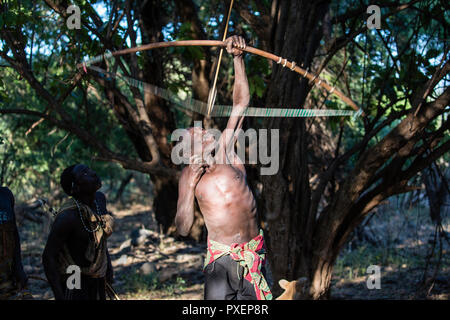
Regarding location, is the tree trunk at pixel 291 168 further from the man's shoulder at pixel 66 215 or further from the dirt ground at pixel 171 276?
the man's shoulder at pixel 66 215

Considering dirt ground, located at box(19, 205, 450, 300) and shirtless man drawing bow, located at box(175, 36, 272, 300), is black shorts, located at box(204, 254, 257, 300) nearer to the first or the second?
shirtless man drawing bow, located at box(175, 36, 272, 300)

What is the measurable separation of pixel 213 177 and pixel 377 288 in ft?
13.3

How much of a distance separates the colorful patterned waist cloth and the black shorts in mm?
28

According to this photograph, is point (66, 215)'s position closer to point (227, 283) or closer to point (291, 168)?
point (227, 283)

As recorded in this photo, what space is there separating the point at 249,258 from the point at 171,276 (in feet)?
14.7

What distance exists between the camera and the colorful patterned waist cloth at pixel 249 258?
305 cm

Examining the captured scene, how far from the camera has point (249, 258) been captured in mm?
3072

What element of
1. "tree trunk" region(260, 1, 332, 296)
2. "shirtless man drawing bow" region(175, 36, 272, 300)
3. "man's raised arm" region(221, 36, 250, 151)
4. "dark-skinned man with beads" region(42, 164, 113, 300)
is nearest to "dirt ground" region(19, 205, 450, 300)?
"tree trunk" region(260, 1, 332, 296)

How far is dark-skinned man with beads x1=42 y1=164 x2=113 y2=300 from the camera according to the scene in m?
3.19

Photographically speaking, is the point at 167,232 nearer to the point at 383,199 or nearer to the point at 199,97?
the point at 199,97

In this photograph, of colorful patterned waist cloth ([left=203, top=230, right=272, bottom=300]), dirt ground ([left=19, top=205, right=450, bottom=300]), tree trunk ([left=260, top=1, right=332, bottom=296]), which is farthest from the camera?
dirt ground ([left=19, top=205, right=450, bottom=300])

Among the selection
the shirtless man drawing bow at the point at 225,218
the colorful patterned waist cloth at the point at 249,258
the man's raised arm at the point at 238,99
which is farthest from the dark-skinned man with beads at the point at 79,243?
the man's raised arm at the point at 238,99

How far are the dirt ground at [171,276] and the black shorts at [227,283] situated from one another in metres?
Result: 3.31
